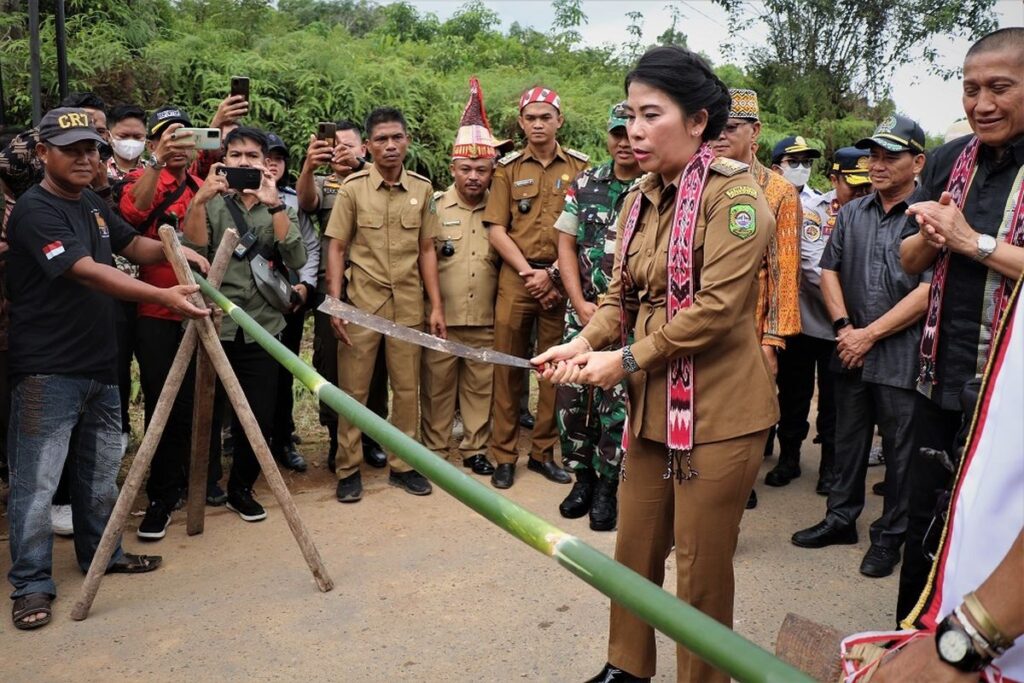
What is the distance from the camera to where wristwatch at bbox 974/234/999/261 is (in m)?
2.79

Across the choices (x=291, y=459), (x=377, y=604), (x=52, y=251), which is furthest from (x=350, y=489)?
(x=52, y=251)

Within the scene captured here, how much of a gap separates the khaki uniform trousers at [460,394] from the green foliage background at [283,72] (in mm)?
4092

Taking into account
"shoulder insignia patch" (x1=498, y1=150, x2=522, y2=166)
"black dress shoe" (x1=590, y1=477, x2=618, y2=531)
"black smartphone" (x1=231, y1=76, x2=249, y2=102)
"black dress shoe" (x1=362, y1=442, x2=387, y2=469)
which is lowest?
"black dress shoe" (x1=362, y1=442, x2=387, y2=469)

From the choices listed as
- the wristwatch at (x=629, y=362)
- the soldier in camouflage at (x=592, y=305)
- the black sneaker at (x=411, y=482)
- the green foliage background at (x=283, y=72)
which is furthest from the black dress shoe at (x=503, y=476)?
the green foliage background at (x=283, y=72)

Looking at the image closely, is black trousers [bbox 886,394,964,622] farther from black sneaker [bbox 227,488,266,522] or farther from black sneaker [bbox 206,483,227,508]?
black sneaker [bbox 206,483,227,508]

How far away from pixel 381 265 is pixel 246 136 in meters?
1.07

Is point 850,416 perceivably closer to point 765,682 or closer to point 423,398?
point 423,398

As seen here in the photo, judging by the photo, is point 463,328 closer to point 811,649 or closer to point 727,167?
point 727,167

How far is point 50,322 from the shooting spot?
12.8 ft

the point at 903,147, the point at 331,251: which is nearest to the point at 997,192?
the point at 903,147

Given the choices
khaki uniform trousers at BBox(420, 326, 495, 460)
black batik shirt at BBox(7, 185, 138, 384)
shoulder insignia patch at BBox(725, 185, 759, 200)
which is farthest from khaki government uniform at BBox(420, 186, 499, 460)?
shoulder insignia patch at BBox(725, 185, 759, 200)

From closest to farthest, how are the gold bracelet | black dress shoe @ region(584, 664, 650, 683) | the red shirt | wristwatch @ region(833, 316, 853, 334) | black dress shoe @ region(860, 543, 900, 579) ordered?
the gold bracelet, black dress shoe @ region(584, 664, 650, 683), black dress shoe @ region(860, 543, 900, 579), wristwatch @ region(833, 316, 853, 334), the red shirt

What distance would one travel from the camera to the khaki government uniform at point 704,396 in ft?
8.63

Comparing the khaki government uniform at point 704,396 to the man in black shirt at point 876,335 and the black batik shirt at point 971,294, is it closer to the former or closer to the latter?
the black batik shirt at point 971,294
